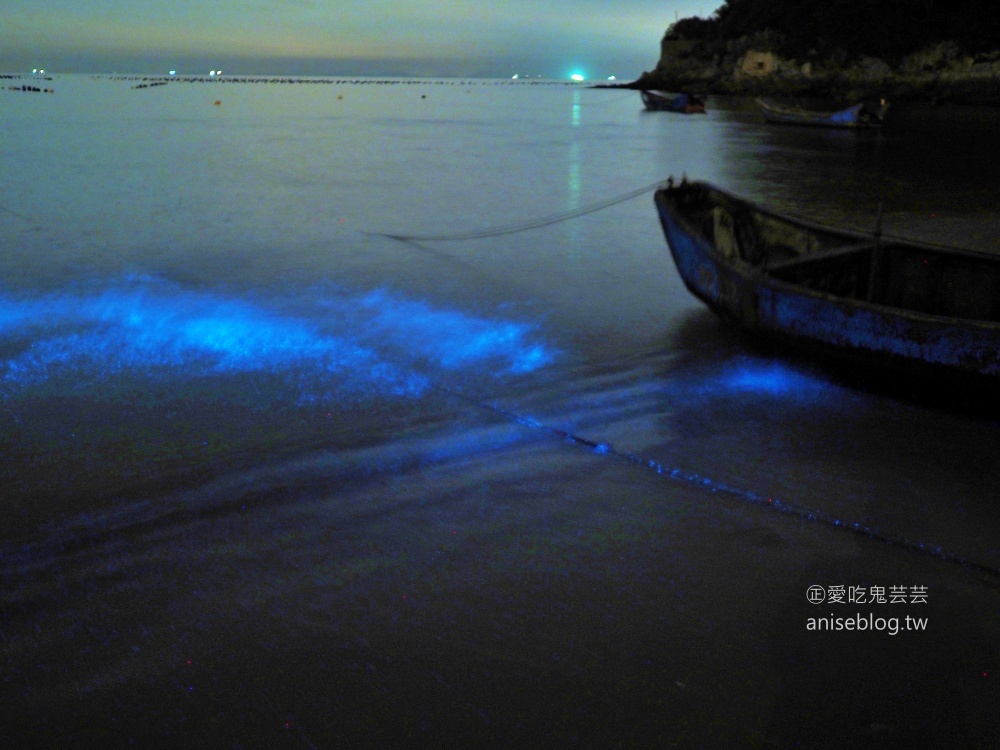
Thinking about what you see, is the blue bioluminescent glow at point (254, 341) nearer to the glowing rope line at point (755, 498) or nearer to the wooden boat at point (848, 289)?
the glowing rope line at point (755, 498)

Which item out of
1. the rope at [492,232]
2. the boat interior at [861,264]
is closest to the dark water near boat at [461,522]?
the boat interior at [861,264]

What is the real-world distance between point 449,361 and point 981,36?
84.0 metres

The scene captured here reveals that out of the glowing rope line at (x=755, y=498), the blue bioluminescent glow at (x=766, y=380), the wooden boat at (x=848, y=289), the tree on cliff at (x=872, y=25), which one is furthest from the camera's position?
the tree on cliff at (x=872, y=25)

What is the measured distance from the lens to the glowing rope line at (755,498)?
4969 mm

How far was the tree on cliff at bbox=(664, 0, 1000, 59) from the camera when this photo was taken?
7369 centimetres

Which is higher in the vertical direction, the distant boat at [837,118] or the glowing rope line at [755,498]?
the distant boat at [837,118]

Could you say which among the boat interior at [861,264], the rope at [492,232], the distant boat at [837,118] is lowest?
the rope at [492,232]

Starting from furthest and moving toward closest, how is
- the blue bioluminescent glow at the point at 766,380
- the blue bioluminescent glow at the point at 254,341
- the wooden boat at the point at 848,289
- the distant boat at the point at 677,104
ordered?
the distant boat at the point at 677,104, the blue bioluminescent glow at the point at 254,341, the blue bioluminescent glow at the point at 766,380, the wooden boat at the point at 848,289

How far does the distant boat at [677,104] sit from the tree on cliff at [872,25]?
24.1m

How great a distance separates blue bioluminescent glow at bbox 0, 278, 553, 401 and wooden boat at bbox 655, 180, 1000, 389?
2.24m

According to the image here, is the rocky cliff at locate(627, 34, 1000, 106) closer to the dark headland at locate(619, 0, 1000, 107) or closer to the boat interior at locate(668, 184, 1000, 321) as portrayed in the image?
the dark headland at locate(619, 0, 1000, 107)

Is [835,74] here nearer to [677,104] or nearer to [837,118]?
[677,104]

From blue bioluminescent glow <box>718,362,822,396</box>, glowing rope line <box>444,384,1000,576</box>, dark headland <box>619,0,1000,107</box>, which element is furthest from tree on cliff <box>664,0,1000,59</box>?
glowing rope line <box>444,384,1000,576</box>

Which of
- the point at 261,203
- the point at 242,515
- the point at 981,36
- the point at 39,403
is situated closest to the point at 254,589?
the point at 242,515
